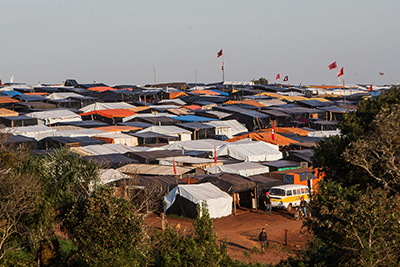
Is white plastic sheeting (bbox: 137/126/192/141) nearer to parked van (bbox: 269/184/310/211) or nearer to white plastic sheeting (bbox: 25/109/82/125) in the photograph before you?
white plastic sheeting (bbox: 25/109/82/125)

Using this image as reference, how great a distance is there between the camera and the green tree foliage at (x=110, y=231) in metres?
11.8

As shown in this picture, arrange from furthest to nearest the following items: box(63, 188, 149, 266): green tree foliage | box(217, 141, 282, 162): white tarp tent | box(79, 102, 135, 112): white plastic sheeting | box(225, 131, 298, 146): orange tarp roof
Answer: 1. box(79, 102, 135, 112): white plastic sheeting
2. box(225, 131, 298, 146): orange tarp roof
3. box(217, 141, 282, 162): white tarp tent
4. box(63, 188, 149, 266): green tree foliage

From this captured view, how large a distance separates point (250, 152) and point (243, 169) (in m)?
4.78

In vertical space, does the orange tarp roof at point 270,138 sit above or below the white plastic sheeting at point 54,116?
below

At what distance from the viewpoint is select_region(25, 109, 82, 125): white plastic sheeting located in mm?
45531

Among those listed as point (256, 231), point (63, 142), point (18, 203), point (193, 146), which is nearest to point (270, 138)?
point (193, 146)

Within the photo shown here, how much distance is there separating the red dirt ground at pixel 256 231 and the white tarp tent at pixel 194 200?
0.44m

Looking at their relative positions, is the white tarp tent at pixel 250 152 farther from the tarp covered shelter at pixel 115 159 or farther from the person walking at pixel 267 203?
the tarp covered shelter at pixel 115 159

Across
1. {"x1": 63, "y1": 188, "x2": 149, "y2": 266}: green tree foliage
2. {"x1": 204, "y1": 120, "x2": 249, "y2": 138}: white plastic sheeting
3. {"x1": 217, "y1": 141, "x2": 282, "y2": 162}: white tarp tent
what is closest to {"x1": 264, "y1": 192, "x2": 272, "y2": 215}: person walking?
{"x1": 217, "y1": 141, "x2": 282, "y2": 162}: white tarp tent

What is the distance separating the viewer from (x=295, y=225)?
22781mm

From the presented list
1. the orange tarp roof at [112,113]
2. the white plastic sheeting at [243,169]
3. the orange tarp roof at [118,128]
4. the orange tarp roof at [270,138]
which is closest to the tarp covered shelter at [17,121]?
the orange tarp roof at [112,113]

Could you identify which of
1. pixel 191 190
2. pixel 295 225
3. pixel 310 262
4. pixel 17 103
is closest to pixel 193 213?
pixel 191 190

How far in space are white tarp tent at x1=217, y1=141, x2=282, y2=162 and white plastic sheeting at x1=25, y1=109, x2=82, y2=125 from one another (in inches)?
831

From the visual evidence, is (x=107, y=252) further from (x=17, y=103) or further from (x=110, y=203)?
(x=17, y=103)
